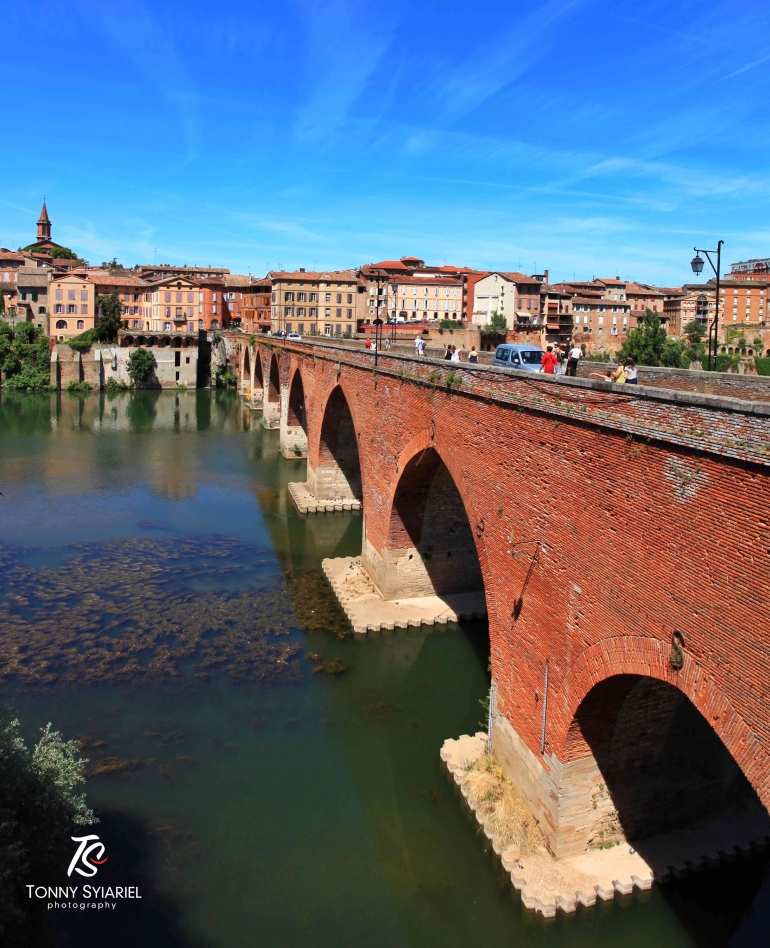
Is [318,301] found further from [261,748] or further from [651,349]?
[261,748]

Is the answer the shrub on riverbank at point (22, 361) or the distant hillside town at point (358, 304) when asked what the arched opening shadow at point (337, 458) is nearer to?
the distant hillside town at point (358, 304)

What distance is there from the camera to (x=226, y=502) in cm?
2719

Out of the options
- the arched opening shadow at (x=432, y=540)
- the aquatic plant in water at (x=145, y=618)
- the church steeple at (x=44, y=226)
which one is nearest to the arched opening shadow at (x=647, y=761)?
the aquatic plant in water at (x=145, y=618)

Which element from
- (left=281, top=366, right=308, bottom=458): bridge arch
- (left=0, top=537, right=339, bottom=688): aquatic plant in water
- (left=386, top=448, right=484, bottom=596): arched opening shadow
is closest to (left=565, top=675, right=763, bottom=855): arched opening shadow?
(left=0, top=537, right=339, bottom=688): aquatic plant in water

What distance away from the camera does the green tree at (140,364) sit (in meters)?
58.5

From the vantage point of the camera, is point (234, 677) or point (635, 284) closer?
point (234, 677)

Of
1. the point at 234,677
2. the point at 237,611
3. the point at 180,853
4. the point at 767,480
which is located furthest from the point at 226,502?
the point at 767,480

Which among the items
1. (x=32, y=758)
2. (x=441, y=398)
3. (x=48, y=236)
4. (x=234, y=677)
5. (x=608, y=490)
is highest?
(x=48, y=236)

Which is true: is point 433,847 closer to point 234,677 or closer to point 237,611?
point 234,677

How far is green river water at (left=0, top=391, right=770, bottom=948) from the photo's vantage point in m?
9.12

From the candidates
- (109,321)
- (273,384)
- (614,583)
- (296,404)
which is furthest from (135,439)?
(614,583)

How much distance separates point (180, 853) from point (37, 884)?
254 centimetres

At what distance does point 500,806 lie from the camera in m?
10.6

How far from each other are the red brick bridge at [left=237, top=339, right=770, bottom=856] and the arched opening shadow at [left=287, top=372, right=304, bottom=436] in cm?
1791
